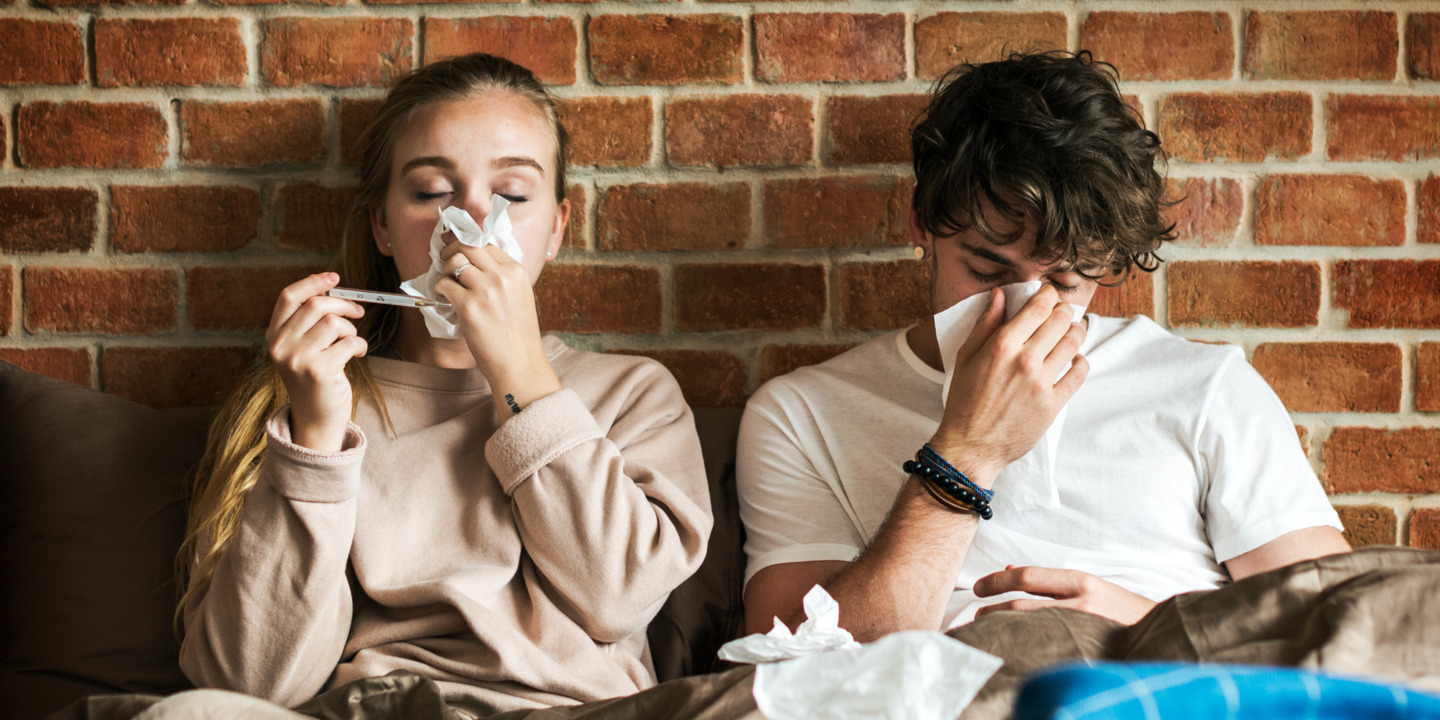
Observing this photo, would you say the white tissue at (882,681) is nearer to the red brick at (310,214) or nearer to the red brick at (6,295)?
the red brick at (310,214)

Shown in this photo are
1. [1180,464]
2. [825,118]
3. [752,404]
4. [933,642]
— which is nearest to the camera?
[933,642]

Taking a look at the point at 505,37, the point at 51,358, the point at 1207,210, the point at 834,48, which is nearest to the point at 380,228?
the point at 505,37

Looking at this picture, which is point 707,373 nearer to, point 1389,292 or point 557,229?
point 557,229

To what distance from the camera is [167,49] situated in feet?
4.40

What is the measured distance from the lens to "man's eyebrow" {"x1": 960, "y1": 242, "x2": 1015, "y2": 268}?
42.6 inches

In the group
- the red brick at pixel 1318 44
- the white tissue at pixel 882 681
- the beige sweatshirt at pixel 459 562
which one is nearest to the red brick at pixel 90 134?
the beige sweatshirt at pixel 459 562

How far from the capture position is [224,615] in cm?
95

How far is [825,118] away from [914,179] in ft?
0.53

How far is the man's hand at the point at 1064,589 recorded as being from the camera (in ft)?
3.13

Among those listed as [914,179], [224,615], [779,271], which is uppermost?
[914,179]

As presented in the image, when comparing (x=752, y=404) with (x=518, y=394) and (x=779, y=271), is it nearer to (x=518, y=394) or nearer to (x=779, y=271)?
(x=779, y=271)

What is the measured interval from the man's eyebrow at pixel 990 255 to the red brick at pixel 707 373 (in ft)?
1.34

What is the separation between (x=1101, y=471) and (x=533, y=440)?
69 centimetres

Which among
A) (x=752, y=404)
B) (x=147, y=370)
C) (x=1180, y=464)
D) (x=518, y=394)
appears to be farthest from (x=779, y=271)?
(x=147, y=370)
